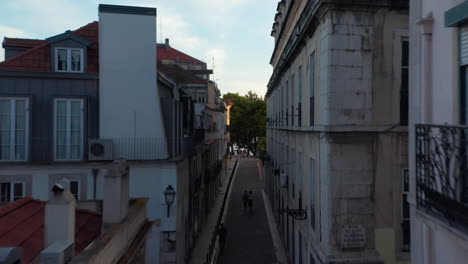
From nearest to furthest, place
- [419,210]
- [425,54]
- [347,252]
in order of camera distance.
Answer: [419,210]
[425,54]
[347,252]

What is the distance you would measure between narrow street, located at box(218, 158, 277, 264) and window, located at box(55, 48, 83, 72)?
10248 mm

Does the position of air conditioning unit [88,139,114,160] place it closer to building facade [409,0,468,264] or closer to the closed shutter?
building facade [409,0,468,264]

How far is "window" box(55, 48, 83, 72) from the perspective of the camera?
10984 mm

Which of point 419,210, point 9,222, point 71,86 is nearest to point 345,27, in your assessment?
point 419,210

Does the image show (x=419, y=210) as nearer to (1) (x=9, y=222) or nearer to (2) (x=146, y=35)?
(1) (x=9, y=222)

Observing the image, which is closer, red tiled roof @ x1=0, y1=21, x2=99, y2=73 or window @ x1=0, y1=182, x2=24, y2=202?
window @ x1=0, y1=182, x2=24, y2=202

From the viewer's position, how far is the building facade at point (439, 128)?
3246 millimetres

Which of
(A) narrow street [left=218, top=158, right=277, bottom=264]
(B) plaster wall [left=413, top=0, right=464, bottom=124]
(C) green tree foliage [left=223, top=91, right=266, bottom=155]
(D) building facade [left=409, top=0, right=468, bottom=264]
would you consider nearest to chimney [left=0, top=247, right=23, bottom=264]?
(D) building facade [left=409, top=0, right=468, bottom=264]

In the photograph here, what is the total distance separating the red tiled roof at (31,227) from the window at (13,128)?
5.11m

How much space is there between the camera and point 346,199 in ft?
24.3

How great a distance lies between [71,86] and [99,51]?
164 centimetres

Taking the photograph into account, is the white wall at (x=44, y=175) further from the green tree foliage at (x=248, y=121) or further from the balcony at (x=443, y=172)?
the green tree foliage at (x=248, y=121)

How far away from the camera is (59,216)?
437 cm

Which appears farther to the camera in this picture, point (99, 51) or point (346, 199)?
point (99, 51)
